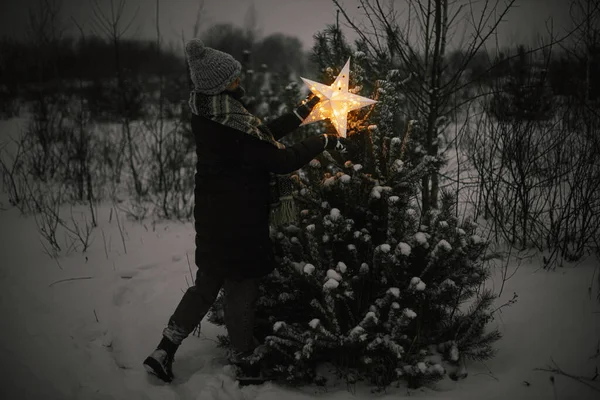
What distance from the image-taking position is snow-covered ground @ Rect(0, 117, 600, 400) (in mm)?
2305

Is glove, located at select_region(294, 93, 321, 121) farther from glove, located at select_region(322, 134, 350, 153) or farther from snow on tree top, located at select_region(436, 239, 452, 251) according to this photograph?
snow on tree top, located at select_region(436, 239, 452, 251)

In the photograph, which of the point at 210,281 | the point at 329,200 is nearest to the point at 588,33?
the point at 329,200

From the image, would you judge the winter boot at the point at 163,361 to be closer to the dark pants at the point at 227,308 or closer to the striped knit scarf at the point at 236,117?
the dark pants at the point at 227,308

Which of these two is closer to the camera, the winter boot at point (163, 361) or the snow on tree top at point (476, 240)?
the snow on tree top at point (476, 240)

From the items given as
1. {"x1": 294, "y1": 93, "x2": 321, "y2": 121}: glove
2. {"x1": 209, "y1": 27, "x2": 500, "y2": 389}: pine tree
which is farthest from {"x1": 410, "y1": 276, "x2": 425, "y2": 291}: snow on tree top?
{"x1": 294, "y1": 93, "x2": 321, "y2": 121}: glove

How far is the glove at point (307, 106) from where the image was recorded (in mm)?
2408

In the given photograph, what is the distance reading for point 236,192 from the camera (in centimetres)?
224

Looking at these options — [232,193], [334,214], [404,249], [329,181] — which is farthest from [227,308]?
[404,249]

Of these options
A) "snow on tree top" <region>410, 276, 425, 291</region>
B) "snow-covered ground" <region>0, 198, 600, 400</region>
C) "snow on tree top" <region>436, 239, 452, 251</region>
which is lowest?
"snow-covered ground" <region>0, 198, 600, 400</region>

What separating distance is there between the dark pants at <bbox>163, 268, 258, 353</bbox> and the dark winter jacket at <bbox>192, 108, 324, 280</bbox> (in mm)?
121

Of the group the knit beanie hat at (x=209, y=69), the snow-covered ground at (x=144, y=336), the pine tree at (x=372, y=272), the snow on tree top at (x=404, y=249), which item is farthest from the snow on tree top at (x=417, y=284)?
the knit beanie hat at (x=209, y=69)

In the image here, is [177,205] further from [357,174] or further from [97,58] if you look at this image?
[97,58]

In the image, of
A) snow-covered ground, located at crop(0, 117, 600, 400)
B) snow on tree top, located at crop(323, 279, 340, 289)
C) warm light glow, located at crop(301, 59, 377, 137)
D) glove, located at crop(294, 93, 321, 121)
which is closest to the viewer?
snow on tree top, located at crop(323, 279, 340, 289)

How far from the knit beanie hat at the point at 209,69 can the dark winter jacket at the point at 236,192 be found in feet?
0.62
